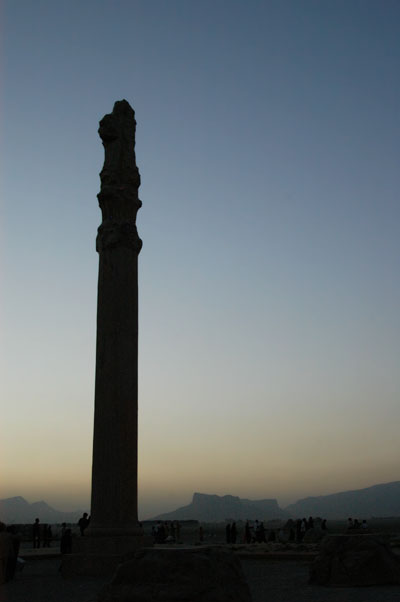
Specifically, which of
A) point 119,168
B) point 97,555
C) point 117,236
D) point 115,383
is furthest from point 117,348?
point 119,168

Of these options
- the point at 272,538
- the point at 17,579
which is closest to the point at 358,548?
the point at 17,579

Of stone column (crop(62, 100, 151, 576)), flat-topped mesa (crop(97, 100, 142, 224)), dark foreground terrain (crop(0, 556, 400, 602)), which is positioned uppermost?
flat-topped mesa (crop(97, 100, 142, 224))

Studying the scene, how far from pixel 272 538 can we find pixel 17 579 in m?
18.0

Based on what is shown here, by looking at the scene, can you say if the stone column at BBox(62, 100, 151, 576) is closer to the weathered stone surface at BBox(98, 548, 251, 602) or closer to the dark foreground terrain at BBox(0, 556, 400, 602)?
the dark foreground terrain at BBox(0, 556, 400, 602)

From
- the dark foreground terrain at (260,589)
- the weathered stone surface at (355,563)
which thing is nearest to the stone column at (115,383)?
the dark foreground terrain at (260,589)

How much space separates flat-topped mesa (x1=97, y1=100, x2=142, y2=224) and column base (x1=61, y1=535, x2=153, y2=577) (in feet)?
22.5

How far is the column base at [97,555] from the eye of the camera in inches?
511

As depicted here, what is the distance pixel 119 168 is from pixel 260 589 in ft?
31.5

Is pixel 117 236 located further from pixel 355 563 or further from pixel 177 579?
pixel 177 579

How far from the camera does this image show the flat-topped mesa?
1555 cm

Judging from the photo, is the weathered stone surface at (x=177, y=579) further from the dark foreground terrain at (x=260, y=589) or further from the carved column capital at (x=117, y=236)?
the carved column capital at (x=117, y=236)

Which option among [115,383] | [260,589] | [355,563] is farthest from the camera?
[115,383]

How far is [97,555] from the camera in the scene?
13047 millimetres

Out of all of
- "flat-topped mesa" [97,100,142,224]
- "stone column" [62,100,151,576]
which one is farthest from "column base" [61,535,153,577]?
"flat-topped mesa" [97,100,142,224]
